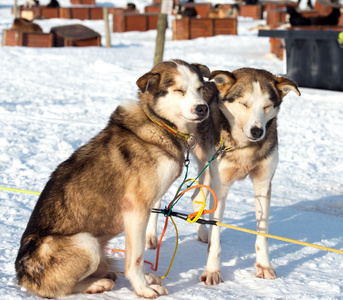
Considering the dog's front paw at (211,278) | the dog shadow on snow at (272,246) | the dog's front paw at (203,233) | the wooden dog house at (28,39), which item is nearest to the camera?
the dog's front paw at (211,278)

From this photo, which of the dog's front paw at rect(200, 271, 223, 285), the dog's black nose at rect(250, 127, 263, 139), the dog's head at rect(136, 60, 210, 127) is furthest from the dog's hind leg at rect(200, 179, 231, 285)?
the dog's head at rect(136, 60, 210, 127)

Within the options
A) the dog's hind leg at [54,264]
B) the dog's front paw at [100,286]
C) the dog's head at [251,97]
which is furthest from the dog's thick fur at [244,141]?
the dog's hind leg at [54,264]

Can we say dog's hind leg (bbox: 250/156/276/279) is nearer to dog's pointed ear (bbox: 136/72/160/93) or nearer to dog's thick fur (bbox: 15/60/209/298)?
dog's thick fur (bbox: 15/60/209/298)

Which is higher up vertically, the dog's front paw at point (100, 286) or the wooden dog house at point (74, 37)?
the wooden dog house at point (74, 37)

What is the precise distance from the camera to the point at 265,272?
372cm

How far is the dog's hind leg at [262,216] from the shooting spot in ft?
12.3

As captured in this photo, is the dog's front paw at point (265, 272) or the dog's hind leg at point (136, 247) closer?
the dog's hind leg at point (136, 247)

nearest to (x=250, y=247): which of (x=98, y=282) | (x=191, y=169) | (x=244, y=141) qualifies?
(x=244, y=141)

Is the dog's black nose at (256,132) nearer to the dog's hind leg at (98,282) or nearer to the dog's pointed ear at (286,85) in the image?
the dog's pointed ear at (286,85)

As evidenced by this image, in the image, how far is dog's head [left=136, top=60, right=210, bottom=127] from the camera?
3.30 m

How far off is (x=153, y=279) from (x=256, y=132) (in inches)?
44.3

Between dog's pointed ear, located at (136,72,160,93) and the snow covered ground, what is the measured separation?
1243 mm

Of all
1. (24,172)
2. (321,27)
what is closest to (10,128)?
(24,172)

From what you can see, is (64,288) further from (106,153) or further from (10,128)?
(10,128)
